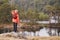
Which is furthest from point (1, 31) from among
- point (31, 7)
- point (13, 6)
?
point (31, 7)

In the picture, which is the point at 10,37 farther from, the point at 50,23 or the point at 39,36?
the point at 50,23

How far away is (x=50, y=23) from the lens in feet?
12.7

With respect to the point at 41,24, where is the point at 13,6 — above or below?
above

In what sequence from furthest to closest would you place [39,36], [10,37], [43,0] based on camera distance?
1. [43,0]
2. [39,36]
3. [10,37]

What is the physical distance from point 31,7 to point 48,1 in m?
0.41

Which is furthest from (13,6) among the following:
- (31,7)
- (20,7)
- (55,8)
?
(55,8)

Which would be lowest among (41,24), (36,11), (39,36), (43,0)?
(39,36)

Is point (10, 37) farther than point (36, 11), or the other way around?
point (36, 11)

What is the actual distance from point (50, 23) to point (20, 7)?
772 millimetres

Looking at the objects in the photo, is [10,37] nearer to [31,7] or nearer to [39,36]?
[39,36]

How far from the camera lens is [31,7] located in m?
3.96

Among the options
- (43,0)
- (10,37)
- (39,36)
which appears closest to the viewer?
(10,37)

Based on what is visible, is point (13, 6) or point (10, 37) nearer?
point (10, 37)

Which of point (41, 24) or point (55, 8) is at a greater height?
point (55, 8)
